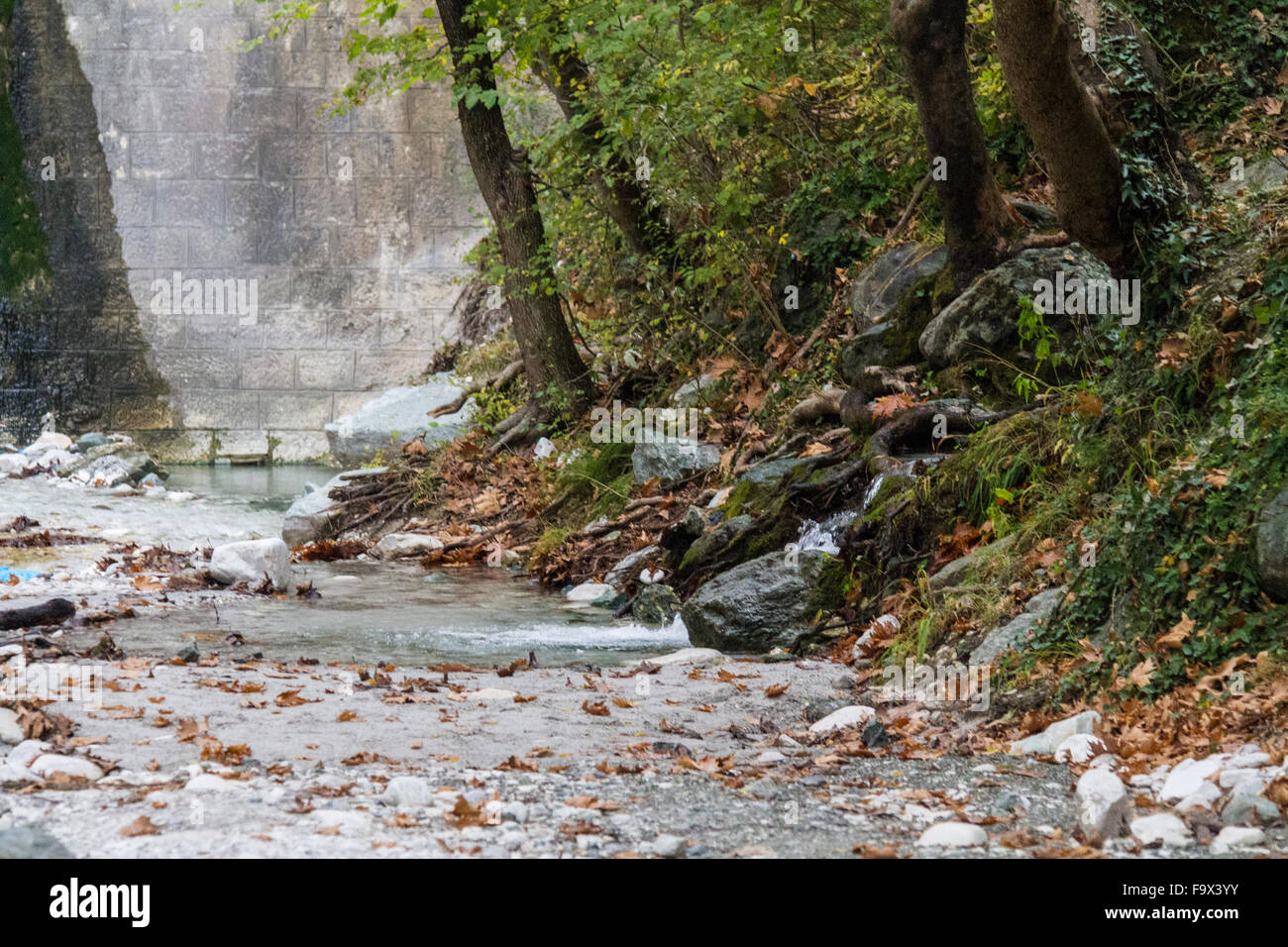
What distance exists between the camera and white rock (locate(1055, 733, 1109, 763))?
413 cm

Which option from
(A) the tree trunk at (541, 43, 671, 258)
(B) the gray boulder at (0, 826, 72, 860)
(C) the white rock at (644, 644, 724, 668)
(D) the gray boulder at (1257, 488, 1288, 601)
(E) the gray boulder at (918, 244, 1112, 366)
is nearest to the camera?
(B) the gray boulder at (0, 826, 72, 860)

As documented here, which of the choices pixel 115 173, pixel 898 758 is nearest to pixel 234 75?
pixel 115 173

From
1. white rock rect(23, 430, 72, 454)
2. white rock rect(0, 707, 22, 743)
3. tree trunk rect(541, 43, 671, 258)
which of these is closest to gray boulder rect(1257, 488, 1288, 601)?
white rock rect(0, 707, 22, 743)

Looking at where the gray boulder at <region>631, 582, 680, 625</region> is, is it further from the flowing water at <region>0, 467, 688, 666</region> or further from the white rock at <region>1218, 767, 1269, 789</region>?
the white rock at <region>1218, 767, 1269, 789</region>

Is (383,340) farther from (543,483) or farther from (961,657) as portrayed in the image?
(961,657)

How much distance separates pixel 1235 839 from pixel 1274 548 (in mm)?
1502

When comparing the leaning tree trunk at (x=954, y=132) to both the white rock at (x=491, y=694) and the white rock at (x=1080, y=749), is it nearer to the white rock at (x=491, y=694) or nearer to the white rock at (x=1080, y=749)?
the white rock at (x=491, y=694)

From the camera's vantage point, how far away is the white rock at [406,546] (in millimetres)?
10453

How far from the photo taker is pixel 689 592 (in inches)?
306

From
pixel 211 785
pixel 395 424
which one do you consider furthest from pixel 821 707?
pixel 395 424

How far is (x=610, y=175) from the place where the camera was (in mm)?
10984

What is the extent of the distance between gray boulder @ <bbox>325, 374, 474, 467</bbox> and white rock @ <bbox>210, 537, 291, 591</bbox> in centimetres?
432

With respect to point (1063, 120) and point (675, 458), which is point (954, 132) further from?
point (675, 458)
